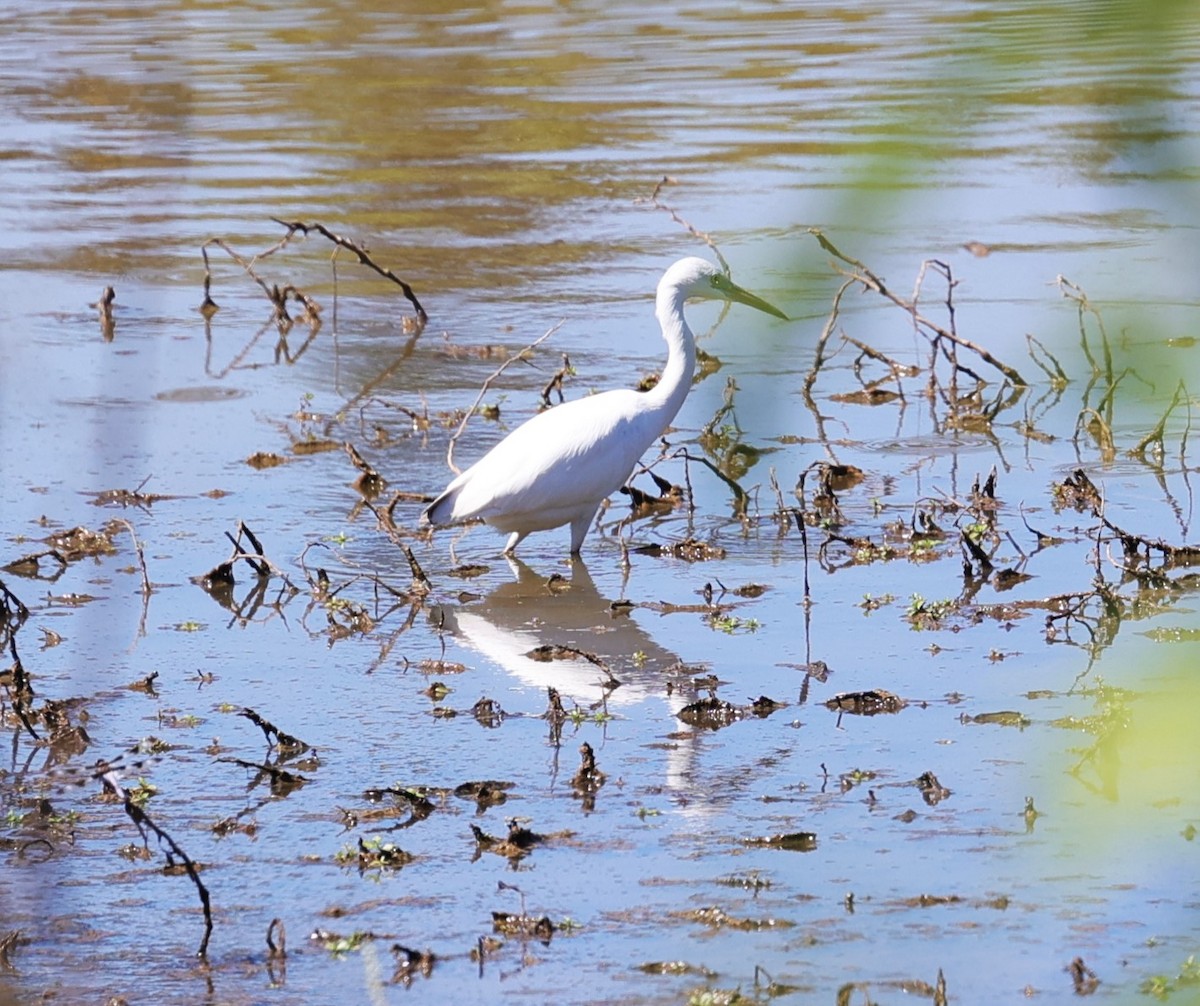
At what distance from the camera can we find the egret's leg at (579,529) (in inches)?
235

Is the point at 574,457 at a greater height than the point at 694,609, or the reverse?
the point at 574,457

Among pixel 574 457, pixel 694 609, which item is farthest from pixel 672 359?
pixel 694 609

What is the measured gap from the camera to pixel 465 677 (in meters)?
4.95

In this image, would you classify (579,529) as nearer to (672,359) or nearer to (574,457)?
(574,457)

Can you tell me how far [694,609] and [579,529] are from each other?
2.25 feet

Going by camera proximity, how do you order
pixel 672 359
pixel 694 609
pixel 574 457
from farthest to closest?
pixel 672 359 → pixel 574 457 → pixel 694 609

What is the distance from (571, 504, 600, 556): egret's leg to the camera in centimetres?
596

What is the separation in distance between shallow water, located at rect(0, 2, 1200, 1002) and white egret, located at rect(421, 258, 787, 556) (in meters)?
0.15

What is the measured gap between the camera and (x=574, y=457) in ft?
19.2

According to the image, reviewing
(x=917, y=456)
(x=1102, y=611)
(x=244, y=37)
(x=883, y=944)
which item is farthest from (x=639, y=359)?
(x=244, y=37)

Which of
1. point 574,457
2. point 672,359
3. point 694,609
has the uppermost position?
point 672,359

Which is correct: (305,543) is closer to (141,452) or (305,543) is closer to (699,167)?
(141,452)

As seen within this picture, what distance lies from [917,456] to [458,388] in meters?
2.05

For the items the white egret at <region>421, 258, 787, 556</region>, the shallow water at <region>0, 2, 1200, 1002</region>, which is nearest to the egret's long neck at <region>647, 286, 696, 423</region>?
the white egret at <region>421, 258, 787, 556</region>
